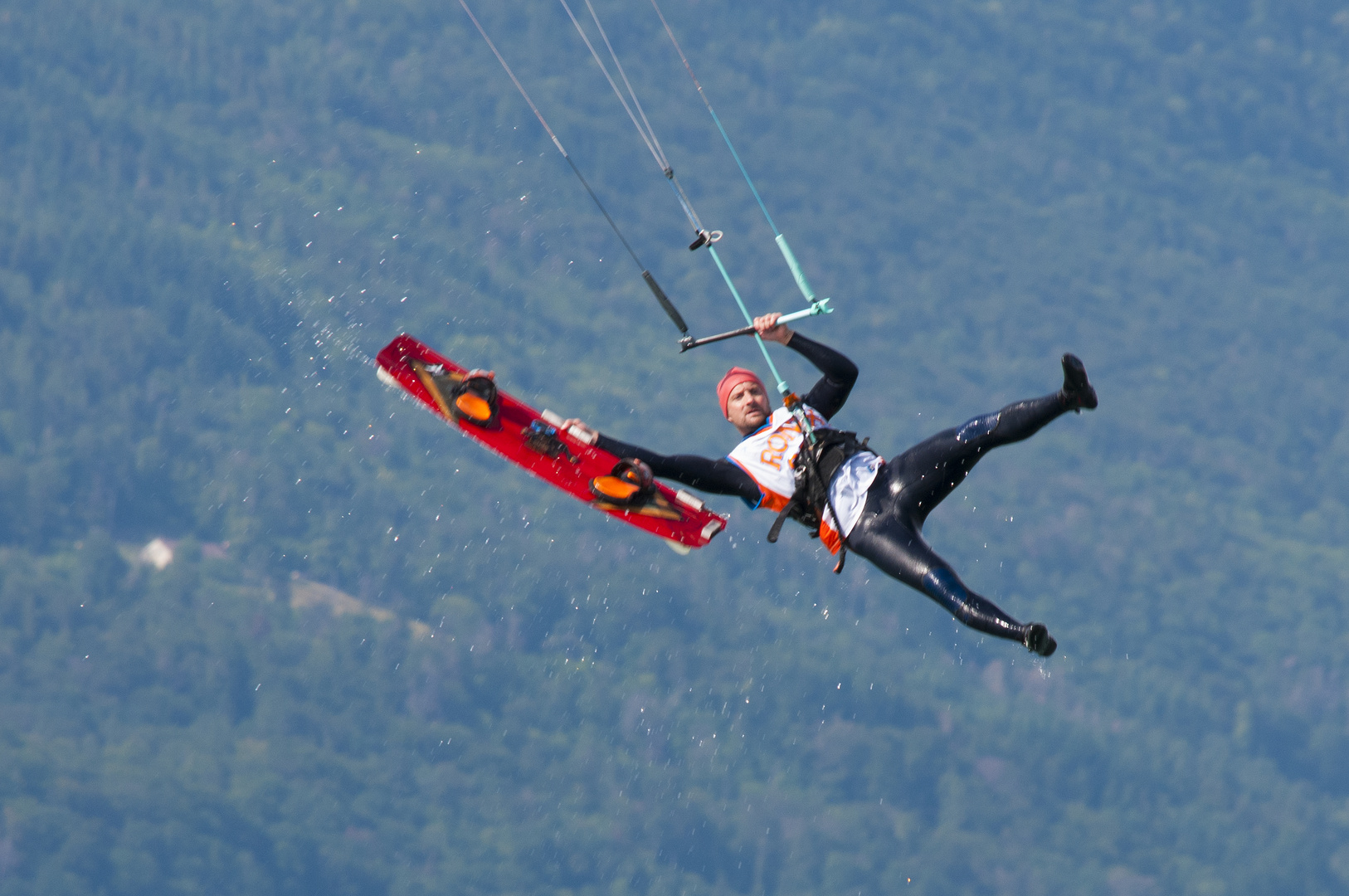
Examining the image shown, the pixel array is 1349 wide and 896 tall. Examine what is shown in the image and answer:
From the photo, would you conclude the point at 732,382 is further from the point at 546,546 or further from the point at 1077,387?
the point at 546,546

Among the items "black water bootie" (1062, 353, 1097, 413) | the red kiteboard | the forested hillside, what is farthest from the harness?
the forested hillside

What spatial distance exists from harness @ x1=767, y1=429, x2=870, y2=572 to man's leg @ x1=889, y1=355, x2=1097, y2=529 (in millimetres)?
385

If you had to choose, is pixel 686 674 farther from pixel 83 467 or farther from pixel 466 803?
pixel 83 467

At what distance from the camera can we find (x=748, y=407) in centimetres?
1492

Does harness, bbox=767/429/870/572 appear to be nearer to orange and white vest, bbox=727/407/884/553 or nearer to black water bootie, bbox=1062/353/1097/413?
orange and white vest, bbox=727/407/884/553

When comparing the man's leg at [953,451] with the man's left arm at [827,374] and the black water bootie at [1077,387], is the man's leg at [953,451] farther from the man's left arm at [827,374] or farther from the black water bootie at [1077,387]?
the man's left arm at [827,374]

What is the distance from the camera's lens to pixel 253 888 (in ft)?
407

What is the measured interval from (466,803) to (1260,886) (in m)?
46.3

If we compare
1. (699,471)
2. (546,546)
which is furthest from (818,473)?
(546,546)

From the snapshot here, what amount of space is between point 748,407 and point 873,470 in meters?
1.23

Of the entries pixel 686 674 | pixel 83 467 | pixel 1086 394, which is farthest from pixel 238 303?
pixel 1086 394

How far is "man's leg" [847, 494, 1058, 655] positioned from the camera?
12.5 metres

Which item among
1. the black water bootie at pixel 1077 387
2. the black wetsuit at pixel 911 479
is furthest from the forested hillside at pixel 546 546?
the black water bootie at pixel 1077 387

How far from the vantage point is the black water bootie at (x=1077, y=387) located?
12555 millimetres
